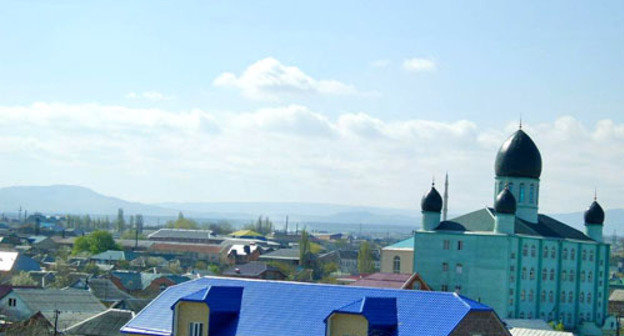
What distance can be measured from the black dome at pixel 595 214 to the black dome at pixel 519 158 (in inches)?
159

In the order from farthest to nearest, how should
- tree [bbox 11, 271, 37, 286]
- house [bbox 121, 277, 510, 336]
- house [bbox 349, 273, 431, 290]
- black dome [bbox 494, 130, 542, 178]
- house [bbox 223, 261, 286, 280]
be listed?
house [bbox 223, 261, 286, 280] < tree [bbox 11, 271, 37, 286] < black dome [bbox 494, 130, 542, 178] < house [bbox 349, 273, 431, 290] < house [bbox 121, 277, 510, 336]

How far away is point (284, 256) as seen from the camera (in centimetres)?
10944

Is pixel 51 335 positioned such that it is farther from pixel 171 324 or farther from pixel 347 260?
pixel 347 260

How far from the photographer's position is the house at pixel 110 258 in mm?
98088

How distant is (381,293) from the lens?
90.4 ft

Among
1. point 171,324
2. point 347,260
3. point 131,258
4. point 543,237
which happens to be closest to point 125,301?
point 543,237

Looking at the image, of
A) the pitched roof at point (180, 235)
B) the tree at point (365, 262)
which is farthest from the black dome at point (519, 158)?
the pitched roof at point (180, 235)

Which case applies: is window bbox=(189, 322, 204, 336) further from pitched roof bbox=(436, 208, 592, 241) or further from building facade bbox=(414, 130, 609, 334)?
pitched roof bbox=(436, 208, 592, 241)

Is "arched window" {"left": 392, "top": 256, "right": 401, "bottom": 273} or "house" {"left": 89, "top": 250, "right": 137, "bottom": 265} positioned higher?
"arched window" {"left": 392, "top": 256, "right": 401, "bottom": 273}

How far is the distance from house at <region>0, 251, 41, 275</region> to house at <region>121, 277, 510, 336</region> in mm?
52708

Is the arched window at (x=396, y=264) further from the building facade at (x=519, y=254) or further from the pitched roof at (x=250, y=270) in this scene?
the pitched roof at (x=250, y=270)

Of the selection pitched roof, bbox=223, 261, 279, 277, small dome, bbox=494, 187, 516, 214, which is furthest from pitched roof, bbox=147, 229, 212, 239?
small dome, bbox=494, 187, 516, 214

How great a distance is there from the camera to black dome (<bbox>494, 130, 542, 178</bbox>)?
58062mm

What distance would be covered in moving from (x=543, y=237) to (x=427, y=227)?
239 inches
